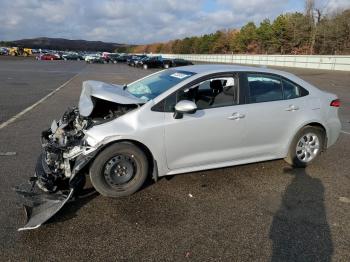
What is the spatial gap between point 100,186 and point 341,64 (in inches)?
1494

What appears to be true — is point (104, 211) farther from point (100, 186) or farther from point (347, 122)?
point (347, 122)

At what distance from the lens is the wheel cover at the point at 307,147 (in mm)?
5734

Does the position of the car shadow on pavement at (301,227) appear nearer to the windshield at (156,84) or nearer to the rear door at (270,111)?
the rear door at (270,111)

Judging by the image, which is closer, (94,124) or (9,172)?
(94,124)

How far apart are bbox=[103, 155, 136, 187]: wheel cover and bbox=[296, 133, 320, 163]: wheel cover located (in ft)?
9.08

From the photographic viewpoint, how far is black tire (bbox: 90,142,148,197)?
430 cm

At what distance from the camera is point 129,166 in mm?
4465

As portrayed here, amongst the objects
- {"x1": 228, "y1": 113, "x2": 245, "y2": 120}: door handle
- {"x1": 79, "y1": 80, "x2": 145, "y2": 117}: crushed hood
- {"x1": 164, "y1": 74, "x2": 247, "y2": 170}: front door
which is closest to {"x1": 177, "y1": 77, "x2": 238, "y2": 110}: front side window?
Result: {"x1": 164, "y1": 74, "x2": 247, "y2": 170}: front door

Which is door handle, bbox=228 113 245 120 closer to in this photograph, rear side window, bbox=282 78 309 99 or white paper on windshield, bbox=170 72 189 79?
white paper on windshield, bbox=170 72 189 79

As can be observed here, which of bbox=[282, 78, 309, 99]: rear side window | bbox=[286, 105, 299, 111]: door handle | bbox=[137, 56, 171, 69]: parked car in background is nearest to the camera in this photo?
bbox=[286, 105, 299, 111]: door handle

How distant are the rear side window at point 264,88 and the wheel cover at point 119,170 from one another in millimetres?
1963

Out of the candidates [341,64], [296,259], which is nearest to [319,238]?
[296,259]

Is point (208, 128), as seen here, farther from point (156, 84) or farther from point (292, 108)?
point (292, 108)

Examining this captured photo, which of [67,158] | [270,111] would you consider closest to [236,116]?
[270,111]
